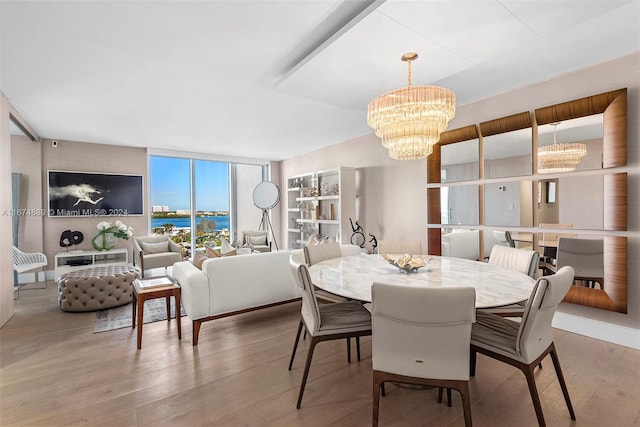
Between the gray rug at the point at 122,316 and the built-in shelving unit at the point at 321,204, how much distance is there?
3.03m

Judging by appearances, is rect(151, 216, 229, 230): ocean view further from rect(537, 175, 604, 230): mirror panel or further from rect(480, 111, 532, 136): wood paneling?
rect(537, 175, 604, 230): mirror panel

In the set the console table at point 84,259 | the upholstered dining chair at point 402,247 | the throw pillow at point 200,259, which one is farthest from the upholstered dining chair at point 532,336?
the console table at point 84,259

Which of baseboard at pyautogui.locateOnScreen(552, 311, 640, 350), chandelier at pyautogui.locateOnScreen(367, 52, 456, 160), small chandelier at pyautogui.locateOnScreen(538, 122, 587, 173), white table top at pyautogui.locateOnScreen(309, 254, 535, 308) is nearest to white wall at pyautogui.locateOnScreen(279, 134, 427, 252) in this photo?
small chandelier at pyautogui.locateOnScreen(538, 122, 587, 173)

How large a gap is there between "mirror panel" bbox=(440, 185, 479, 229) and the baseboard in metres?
1.28

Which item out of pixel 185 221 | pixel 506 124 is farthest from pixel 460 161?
pixel 185 221

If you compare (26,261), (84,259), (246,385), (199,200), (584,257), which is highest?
(199,200)

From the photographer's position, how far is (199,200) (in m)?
6.80

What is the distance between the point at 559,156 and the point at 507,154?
18.9 inches

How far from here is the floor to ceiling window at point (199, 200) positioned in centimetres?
639

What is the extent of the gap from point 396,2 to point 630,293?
123 inches

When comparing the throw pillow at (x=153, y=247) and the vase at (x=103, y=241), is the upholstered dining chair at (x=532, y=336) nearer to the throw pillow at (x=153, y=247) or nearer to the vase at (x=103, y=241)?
the throw pillow at (x=153, y=247)

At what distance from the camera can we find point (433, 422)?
1.66 meters

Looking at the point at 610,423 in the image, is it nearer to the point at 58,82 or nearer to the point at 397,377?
the point at 397,377

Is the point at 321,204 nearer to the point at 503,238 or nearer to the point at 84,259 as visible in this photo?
the point at 503,238
